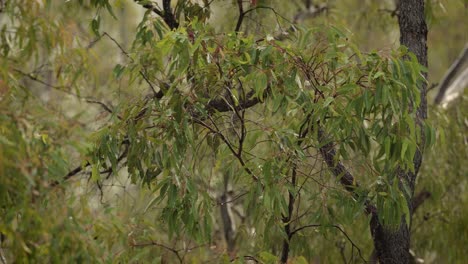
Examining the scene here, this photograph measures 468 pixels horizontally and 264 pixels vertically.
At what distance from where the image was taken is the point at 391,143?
10.5 feet

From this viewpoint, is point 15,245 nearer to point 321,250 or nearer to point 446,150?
point 321,250

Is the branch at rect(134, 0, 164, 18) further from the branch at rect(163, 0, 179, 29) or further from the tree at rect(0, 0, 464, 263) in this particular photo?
the tree at rect(0, 0, 464, 263)

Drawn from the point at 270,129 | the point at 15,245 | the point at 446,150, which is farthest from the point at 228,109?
the point at 446,150

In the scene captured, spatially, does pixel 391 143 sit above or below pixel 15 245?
above

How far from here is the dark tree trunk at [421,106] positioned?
154 inches

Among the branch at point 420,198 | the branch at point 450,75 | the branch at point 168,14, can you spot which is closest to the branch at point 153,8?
the branch at point 168,14

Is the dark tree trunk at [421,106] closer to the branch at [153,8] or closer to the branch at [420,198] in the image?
the branch at [153,8]

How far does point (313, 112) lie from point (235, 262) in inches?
24.6

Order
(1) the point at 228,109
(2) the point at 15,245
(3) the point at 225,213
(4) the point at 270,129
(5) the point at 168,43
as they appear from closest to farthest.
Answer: (2) the point at 15,245 < (5) the point at 168,43 < (4) the point at 270,129 < (1) the point at 228,109 < (3) the point at 225,213

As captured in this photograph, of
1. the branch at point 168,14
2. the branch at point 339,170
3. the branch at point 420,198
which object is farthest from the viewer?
the branch at point 420,198

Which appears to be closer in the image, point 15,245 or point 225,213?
point 15,245

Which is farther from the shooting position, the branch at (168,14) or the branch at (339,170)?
the branch at (168,14)

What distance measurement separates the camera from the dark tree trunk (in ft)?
12.8

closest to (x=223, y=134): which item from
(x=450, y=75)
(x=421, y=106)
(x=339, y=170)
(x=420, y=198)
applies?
(x=339, y=170)
